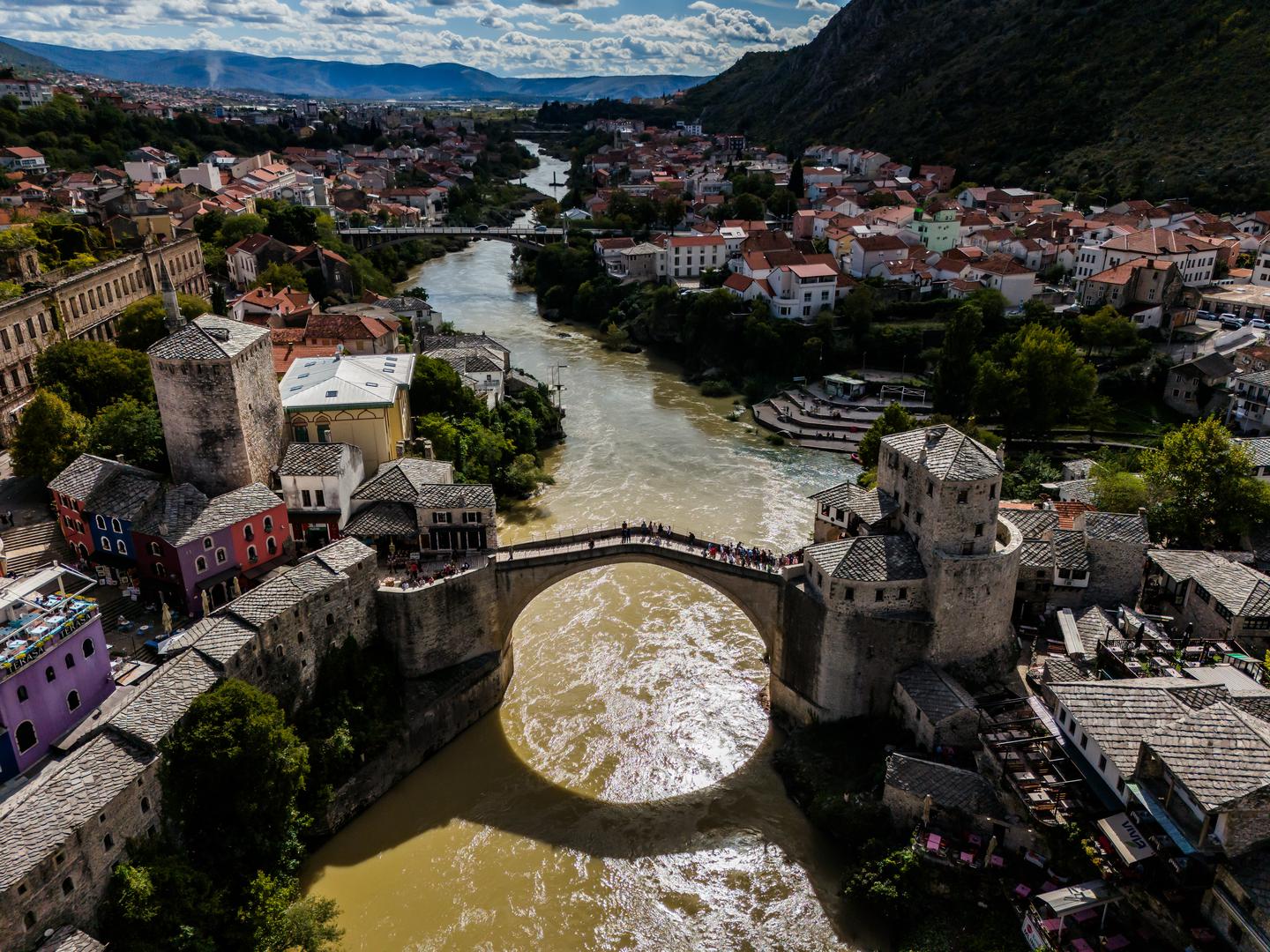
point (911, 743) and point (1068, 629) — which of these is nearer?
point (911, 743)

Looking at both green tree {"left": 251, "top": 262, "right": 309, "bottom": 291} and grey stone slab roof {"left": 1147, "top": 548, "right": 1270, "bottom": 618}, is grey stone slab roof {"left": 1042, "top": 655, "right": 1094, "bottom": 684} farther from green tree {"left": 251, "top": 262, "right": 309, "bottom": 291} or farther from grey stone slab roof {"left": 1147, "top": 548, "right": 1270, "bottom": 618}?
green tree {"left": 251, "top": 262, "right": 309, "bottom": 291}

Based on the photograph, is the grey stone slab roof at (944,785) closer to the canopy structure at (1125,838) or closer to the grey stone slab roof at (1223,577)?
the canopy structure at (1125,838)

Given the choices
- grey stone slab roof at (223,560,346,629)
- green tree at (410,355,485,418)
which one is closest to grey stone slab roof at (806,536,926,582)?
grey stone slab roof at (223,560,346,629)

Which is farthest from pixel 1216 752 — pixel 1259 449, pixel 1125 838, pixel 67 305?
pixel 67 305

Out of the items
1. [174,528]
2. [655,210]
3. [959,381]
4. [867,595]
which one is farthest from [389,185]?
[867,595]

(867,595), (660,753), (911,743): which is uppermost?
(867,595)

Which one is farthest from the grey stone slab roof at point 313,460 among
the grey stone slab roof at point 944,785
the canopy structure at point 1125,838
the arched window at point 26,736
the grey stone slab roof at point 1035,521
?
the canopy structure at point 1125,838

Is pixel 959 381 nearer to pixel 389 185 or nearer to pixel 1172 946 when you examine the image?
pixel 1172 946
